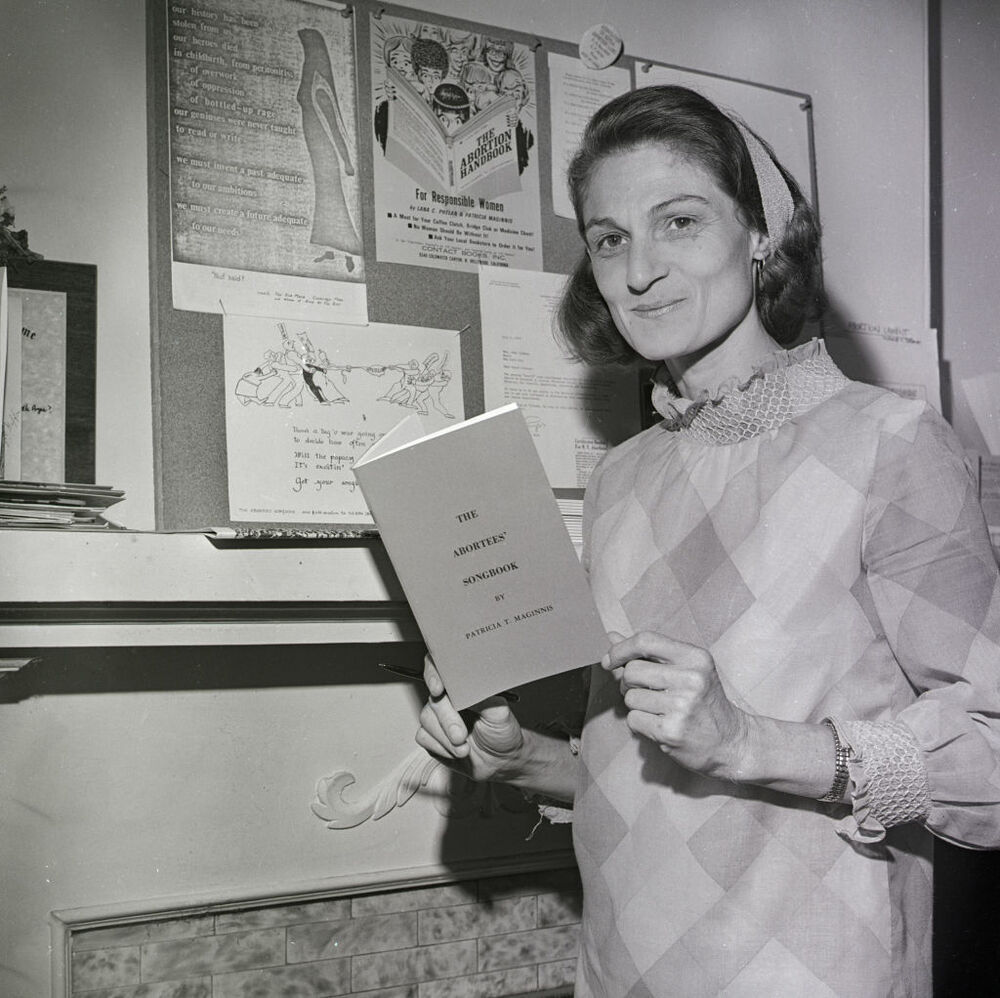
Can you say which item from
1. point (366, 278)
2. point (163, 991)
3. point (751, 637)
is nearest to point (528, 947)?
point (163, 991)

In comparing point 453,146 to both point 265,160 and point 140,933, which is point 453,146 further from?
point 140,933

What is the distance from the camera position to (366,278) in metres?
1.59

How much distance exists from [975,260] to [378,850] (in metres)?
1.60

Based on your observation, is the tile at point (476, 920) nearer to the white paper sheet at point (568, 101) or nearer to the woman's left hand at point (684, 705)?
the woman's left hand at point (684, 705)

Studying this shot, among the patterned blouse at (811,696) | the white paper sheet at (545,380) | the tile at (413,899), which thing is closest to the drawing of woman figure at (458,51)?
the white paper sheet at (545,380)

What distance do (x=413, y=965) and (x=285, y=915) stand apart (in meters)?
0.22

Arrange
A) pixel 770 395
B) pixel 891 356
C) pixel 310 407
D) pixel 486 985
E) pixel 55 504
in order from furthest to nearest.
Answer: pixel 891 356 < pixel 486 985 < pixel 310 407 < pixel 55 504 < pixel 770 395

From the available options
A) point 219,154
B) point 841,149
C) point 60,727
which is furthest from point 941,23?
point 60,727

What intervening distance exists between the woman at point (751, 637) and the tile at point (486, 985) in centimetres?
41

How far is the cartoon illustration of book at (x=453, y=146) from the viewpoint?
1.64 m

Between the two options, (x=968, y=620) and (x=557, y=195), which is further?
(x=557, y=195)

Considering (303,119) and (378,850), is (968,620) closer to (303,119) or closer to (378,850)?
(378,850)

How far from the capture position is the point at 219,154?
150 centimetres

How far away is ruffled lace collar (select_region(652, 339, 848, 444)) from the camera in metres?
1.17
